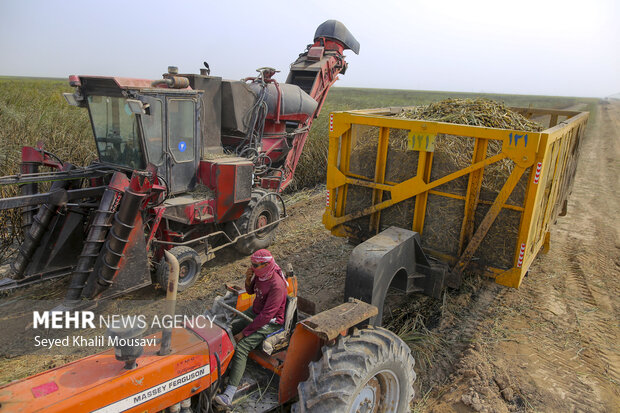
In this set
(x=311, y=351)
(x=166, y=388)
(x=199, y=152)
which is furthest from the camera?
(x=199, y=152)

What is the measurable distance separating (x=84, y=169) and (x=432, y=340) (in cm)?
511

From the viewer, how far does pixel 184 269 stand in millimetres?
6051

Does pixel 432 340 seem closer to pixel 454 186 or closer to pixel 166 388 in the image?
pixel 454 186

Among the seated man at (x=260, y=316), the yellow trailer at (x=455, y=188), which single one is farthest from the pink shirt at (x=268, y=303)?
the yellow trailer at (x=455, y=188)

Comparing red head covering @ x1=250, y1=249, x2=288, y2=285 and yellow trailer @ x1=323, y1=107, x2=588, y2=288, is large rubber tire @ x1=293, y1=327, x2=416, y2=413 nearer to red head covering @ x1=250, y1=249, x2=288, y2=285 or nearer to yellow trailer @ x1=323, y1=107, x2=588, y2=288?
red head covering @ x1=250, y1=249, x2=288, y2=285

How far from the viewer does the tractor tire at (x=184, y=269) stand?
5.82 m

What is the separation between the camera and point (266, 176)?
888cm

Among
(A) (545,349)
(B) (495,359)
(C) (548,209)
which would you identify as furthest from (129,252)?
(C) (548,209)

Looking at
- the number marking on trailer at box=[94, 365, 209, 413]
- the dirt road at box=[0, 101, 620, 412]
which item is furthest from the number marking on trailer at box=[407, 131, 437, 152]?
the number marking on trailer at box=[94, 365, 209, 413]

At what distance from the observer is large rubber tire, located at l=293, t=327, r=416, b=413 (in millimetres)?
2857

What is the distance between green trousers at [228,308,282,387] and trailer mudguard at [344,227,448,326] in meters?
0.93

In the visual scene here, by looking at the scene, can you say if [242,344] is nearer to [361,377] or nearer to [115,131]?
[361,377]

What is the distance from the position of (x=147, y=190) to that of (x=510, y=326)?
15.3ft

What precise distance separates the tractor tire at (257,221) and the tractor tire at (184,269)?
110cm
